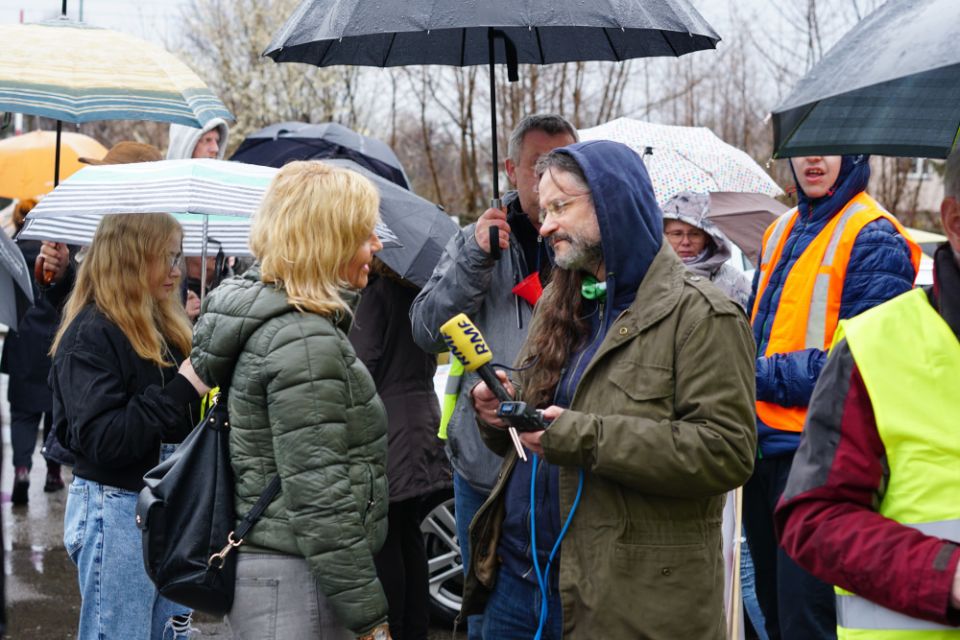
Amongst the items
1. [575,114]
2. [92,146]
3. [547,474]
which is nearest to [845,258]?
[547,474]

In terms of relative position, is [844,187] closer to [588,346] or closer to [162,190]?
[588,346]

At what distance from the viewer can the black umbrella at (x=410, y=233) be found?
507 cm

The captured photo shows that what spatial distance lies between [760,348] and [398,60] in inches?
72.8

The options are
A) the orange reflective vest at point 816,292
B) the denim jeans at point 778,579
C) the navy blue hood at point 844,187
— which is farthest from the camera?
the navy blue hood at point 844,187

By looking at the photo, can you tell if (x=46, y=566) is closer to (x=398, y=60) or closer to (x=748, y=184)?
(x=398, y=60)

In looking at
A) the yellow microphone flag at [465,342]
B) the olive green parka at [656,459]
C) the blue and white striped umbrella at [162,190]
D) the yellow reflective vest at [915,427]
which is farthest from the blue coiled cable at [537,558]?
the blue and white striped umbrella at [162,190]

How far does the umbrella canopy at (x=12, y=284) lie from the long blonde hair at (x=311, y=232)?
66 cm

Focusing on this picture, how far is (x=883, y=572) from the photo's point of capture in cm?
216

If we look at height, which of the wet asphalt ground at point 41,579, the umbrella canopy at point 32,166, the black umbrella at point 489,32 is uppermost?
the black umbrella at point 489,32

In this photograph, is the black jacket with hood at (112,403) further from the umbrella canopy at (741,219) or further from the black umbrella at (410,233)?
the umbrella canopy at (741,219)

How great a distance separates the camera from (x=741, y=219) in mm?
7289

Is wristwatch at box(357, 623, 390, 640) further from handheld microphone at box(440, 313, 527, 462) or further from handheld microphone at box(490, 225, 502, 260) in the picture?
handheld microphone at box(490, 225, 502, 260)

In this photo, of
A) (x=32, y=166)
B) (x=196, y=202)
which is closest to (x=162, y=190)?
(x=196, y=202)

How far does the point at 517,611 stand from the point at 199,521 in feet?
3.13
